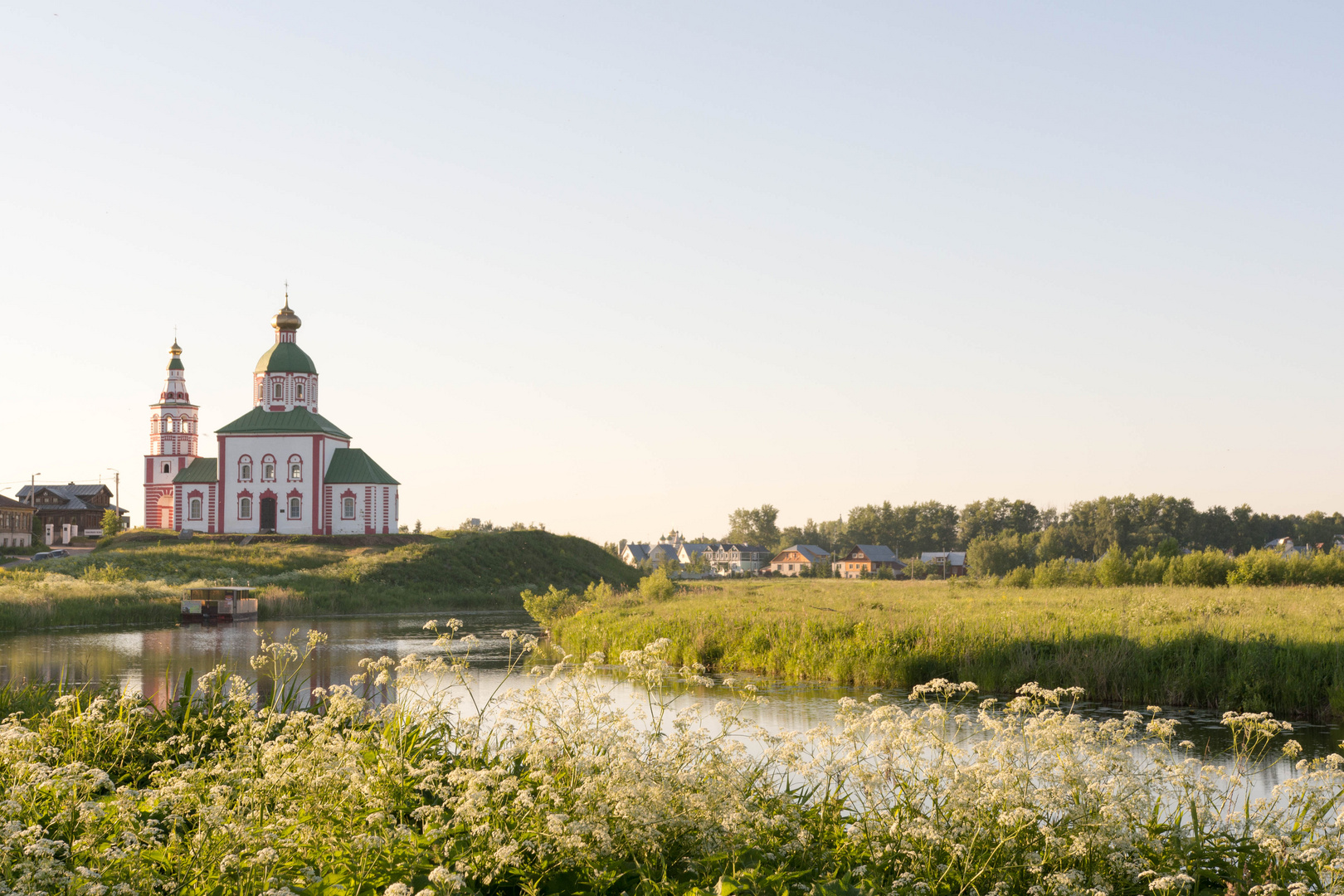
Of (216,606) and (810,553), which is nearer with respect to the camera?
(216,606)

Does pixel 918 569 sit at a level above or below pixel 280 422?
below

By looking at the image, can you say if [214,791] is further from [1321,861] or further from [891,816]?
[1321,861]

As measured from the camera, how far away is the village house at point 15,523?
262 feet

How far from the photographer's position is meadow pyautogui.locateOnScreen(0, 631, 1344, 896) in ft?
17.5

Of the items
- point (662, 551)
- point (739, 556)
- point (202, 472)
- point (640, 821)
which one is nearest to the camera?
point (640, 821)

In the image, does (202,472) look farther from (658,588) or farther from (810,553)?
(810,553)

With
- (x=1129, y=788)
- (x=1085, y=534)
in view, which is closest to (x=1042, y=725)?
(x=1129, y=788)

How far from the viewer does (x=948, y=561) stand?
422ft

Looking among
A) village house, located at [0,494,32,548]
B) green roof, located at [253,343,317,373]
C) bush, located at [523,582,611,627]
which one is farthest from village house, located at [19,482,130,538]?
bush, located at [523,582,611,627]

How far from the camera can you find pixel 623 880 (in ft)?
19.1

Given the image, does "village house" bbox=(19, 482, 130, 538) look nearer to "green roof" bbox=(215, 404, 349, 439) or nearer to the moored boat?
"green roof" bbox=(215, 404, 349, 439)

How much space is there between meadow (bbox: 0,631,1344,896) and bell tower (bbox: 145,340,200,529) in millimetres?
74227

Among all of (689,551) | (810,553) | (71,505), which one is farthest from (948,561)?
(71,505)

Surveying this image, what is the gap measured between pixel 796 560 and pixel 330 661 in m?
109
